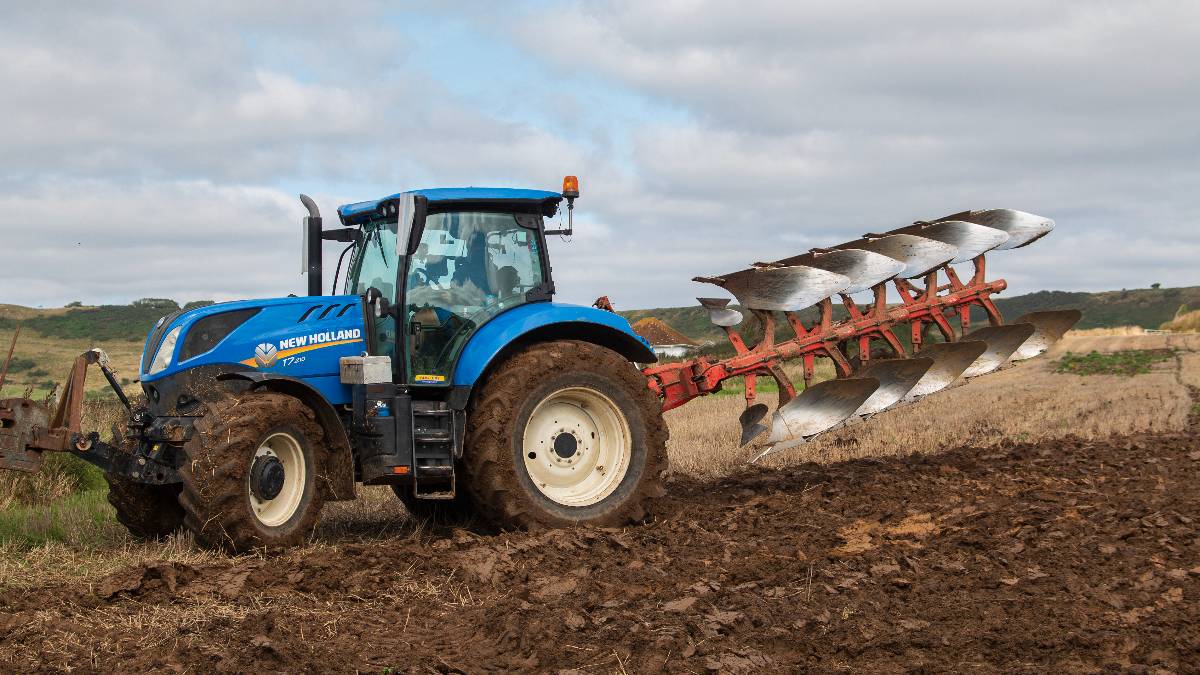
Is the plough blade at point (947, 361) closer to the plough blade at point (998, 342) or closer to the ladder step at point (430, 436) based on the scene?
the plough blade at point (998, 342)

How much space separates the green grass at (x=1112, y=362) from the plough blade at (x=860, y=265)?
10633mm

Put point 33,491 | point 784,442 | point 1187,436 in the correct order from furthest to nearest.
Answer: point 1187,436 < point 33,491 < point 784,442

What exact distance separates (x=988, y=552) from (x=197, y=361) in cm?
452

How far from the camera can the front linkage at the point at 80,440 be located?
642 centimetres

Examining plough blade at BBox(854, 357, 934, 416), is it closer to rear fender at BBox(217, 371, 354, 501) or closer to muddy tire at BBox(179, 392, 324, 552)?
rear fender at BBox(217, 371, 354, 501)

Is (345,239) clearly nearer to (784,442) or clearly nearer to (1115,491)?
(784,442)

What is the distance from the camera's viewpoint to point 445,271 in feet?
24.6

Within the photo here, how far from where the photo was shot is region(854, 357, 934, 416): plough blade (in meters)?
9.46

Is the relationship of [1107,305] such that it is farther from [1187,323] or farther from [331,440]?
[331,440]

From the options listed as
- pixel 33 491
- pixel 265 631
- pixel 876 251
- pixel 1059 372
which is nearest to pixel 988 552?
pixel 265 631

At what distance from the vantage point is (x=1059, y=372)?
19547mm

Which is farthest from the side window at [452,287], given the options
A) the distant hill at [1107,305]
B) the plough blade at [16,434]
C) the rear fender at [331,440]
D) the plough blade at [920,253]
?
the distant hill at [1107,305]

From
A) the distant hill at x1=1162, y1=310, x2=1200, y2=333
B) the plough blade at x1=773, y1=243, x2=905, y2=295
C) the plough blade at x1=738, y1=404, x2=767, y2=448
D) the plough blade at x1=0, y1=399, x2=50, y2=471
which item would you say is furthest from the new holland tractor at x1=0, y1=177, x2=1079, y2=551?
the distant hill at x1=1162, y1=310, x2=1200, y2=333

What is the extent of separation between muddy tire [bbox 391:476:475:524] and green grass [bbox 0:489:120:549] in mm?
1923
